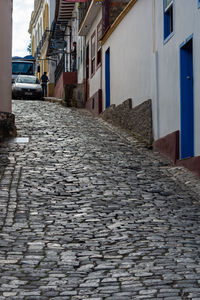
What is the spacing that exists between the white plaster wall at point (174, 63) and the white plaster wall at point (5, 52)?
4322mm

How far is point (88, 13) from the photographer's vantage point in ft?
86.6

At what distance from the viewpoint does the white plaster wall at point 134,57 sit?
15.7 m

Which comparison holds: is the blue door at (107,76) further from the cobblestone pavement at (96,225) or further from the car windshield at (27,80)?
the car windshield at (27,80)

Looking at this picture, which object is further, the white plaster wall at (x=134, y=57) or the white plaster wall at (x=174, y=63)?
the white plaster wall at (x=134, y=57)

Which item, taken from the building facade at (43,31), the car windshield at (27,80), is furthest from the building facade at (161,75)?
the building facade at (43,31)

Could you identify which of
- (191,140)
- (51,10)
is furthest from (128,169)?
(51,10)

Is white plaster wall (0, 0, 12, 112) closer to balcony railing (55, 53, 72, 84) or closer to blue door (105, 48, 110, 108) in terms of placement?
blue door (105, 48, 110, 108)

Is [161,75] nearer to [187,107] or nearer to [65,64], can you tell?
[187,107]

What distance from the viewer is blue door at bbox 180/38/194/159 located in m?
12.1

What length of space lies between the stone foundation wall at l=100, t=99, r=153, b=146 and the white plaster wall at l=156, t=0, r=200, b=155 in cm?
116

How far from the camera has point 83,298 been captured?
527 centimetres

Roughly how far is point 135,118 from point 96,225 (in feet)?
30.7

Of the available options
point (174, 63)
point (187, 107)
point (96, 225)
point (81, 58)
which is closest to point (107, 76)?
point (81, 58)

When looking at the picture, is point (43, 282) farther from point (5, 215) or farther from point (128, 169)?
point (128, 169)
